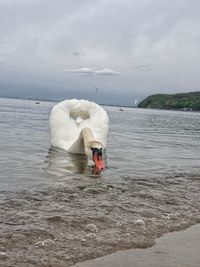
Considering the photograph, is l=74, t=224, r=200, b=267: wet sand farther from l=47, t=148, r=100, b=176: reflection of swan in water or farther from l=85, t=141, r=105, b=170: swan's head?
l=85, t=141, r=105, b=170: swan's head

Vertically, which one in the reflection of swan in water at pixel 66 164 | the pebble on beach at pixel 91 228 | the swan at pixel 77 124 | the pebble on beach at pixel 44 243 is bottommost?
the reflection of swan in water at pixel 66 164

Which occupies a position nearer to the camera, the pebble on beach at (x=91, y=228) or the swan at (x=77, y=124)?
the pebble on beach at (x=91, y=228)

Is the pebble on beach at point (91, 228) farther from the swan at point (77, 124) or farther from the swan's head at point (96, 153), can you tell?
the swan at point (77, 124)

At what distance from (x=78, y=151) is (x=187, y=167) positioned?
4.36 metres

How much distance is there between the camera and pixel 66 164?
16.6 metres

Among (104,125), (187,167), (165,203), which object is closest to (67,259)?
(165,203)

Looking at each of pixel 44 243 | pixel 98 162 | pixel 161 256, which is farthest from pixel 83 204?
pixel 98 162

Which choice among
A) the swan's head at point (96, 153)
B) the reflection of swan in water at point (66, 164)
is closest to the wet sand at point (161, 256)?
the reflection of swan in water at point (66, 164)

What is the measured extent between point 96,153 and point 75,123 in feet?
18.7

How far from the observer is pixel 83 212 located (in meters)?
9.09

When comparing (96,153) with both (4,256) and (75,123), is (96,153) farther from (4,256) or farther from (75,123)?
(4,256)

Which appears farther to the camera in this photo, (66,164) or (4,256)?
(66,164)

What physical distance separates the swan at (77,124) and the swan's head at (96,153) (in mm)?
1127

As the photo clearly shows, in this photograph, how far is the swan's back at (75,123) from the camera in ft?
64.5
